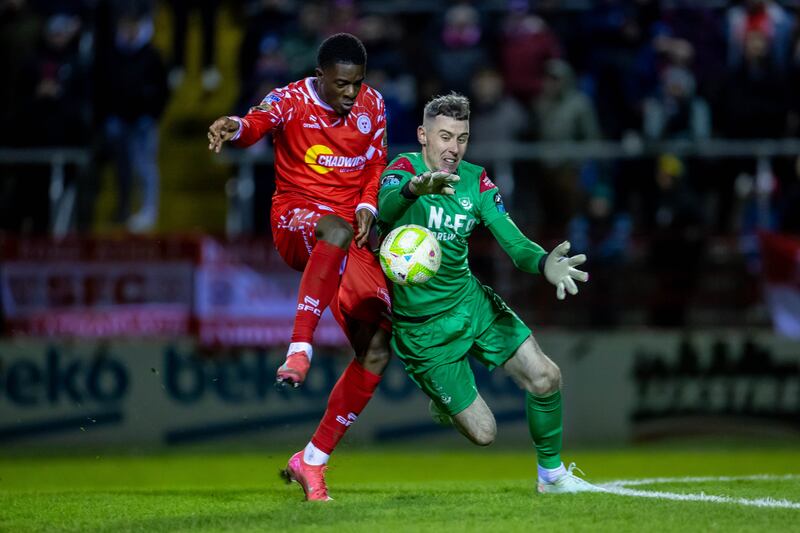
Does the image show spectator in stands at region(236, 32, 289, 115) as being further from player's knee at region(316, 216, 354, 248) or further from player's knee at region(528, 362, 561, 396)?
player's knee at region(528, 362, 561, 396)

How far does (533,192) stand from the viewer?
13.6 meters

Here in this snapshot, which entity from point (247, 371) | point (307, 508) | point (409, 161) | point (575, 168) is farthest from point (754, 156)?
point (307, 508)

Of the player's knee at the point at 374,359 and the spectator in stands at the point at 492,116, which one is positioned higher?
the spectator in stands at the point at 492,116

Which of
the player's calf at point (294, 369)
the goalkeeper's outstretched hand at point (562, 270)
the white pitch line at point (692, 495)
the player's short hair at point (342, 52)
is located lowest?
the white pitch line at point (692, 495)

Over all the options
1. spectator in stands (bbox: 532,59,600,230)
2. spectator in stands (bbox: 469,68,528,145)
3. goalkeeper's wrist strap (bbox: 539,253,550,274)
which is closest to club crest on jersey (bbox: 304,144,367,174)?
goalkeeper's wrist strap (bbox: 539,253,550,274)

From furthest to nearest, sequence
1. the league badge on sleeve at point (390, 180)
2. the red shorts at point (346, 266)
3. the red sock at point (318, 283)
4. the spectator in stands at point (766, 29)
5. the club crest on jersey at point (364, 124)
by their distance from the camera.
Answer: the spectator in stands at point (766, 29) < the club crest on jersey at point (364, 124) < the red shorts at point (346, 266) < the league badge on sleeve at point (390, 180) < the red sock at point (318, 283)

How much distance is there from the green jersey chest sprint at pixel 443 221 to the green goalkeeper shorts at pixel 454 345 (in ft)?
0.30

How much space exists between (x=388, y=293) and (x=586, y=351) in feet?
19.9

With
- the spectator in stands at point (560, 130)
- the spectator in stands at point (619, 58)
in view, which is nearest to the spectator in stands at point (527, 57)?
the spectator in stands at point (560, 130)

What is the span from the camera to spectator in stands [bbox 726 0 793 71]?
1432 centimetres

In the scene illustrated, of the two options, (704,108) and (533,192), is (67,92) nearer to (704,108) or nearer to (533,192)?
(533,192)

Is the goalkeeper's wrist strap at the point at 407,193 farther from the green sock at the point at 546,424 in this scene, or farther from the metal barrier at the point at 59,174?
the metal barrier at the point at 59,174

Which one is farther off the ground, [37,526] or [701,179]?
[701,179]

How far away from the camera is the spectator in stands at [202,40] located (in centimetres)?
1587
